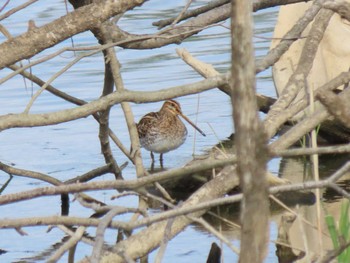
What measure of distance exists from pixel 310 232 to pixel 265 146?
13.3ft

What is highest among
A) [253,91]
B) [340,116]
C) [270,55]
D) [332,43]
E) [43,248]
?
[253,91]

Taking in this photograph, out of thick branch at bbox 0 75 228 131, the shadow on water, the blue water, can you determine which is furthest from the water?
thick branch at bbox 0 75 228 131

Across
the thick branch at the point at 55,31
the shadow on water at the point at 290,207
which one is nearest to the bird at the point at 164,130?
the shadow on water at the point at 290,207

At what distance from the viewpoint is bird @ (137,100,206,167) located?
9609 mm

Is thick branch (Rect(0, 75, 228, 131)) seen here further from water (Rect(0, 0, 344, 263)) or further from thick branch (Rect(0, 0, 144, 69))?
water (Rect(0, 0, 344, 263))

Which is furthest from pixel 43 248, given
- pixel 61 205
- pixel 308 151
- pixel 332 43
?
pixel 308 151

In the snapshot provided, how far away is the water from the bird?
0.12m

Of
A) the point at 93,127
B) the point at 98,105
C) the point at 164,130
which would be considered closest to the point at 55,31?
the point at 98,105

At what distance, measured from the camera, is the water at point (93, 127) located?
6.38 m

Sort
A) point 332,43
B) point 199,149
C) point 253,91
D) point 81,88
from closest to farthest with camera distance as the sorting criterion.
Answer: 1. point 253,91
2. point 332,43
3. point 199,149
4. point 81,88

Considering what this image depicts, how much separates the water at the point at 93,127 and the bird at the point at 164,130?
0.39ft

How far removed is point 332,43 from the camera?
8.44m

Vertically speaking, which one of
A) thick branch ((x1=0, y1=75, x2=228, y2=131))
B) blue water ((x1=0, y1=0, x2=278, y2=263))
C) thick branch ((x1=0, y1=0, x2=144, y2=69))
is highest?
thick branch ((x1=0, y1=0, x2=144, y2=69))

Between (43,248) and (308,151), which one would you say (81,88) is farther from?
(308,151)
